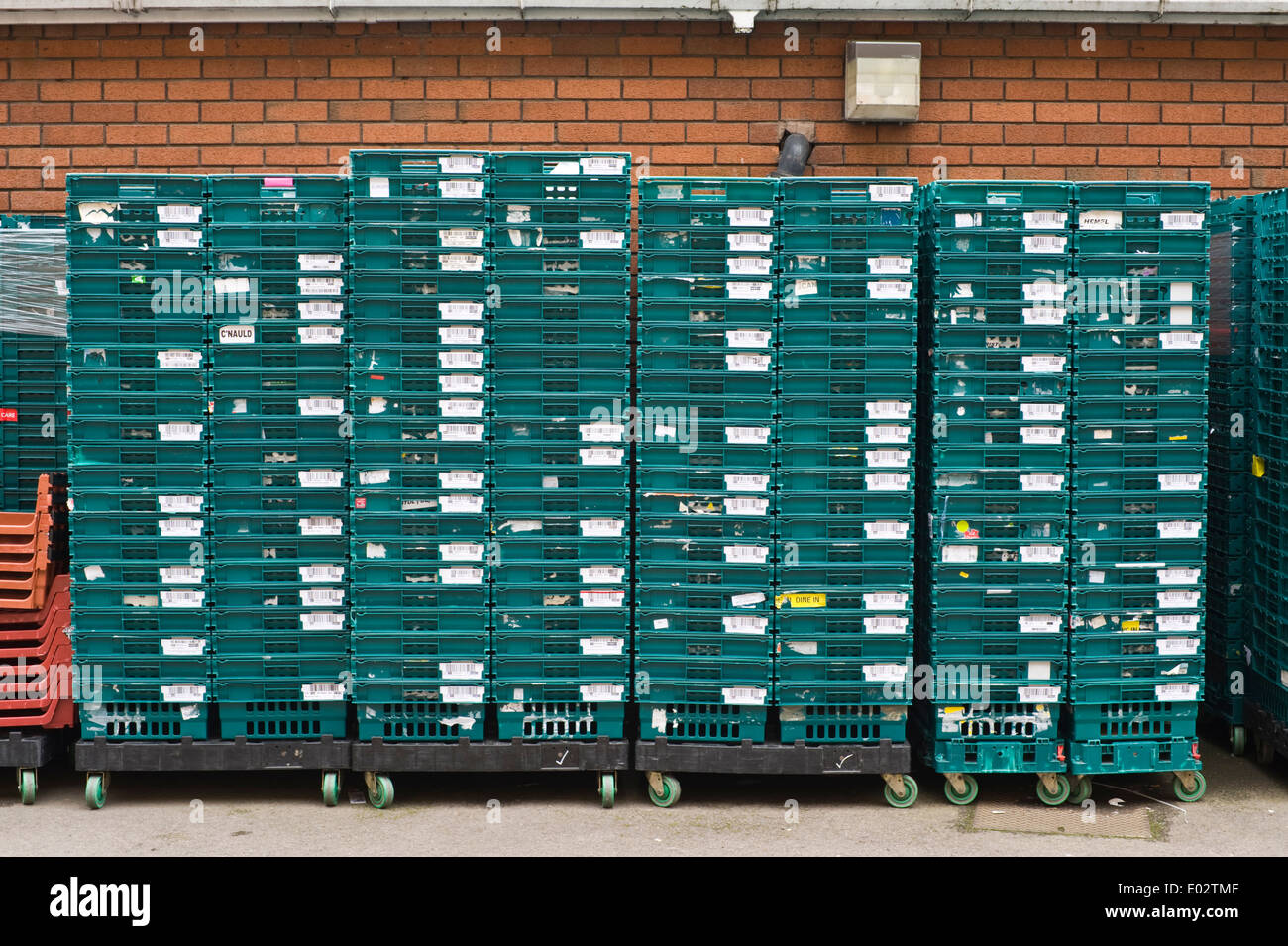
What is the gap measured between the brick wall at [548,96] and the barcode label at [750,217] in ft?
5.84

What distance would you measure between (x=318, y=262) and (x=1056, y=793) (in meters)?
5.18

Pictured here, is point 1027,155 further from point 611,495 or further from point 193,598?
point 193,598

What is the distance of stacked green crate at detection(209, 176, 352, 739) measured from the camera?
23.7 feet

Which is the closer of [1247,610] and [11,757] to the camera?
[11,757]

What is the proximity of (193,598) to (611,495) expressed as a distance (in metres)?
2.46

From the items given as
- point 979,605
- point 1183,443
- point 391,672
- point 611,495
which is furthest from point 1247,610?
point 391,672

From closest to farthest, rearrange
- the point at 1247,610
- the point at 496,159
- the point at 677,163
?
the point at 496,159 → the point at 1247,610 → the point at 677,163

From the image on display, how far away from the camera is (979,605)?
7297 millimetres

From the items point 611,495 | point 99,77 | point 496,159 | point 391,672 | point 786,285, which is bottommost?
point 391,672

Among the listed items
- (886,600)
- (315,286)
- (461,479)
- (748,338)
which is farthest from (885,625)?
(315,286)

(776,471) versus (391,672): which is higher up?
(776,471)

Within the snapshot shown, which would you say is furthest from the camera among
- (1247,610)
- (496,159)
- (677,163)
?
(677,163)

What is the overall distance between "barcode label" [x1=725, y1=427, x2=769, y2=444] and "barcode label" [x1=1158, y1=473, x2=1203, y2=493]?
7.48 ft

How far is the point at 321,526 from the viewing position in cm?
729
